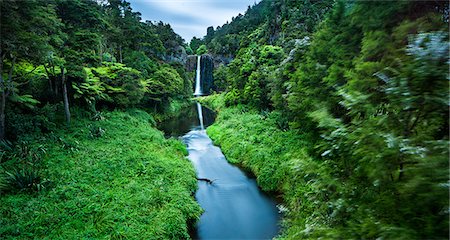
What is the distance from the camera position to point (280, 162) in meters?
13.1

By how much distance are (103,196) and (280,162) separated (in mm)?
8508

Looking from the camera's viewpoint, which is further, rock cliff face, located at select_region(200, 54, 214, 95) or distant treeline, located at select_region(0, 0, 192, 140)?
rock cliff face, located at select_region(200, 54, 214, 95)

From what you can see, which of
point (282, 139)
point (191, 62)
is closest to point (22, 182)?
point (282, 139)

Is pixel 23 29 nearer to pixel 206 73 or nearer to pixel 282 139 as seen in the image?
pixel 282 139

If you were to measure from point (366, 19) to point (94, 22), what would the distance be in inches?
719

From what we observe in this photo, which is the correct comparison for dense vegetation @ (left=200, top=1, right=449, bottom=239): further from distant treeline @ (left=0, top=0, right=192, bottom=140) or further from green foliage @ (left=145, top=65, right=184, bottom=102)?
green foliage @ (left=145, top=65, right=184, bottom=102)

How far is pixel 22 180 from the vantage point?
331 inches

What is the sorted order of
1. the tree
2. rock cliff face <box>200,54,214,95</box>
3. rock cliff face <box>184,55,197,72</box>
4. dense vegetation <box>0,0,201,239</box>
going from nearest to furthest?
dense vegetation <box>0,0,201,239</box>
the tree
rock cliff face <box>200,54,214,95</box>
rock cliff face <box>184,55,197,72</box>

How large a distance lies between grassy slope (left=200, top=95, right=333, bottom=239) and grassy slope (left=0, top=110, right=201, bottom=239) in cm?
370

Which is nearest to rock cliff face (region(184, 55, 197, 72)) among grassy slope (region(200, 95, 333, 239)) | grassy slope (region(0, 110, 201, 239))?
grassy slope (region(200, 95, 333, 239))

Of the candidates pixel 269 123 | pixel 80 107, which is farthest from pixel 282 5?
pixel 80 107

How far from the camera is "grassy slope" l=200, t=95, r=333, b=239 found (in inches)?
249

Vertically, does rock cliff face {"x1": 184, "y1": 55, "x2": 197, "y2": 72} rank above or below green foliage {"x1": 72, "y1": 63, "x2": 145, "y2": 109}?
above

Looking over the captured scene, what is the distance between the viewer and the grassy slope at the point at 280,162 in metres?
6.32
